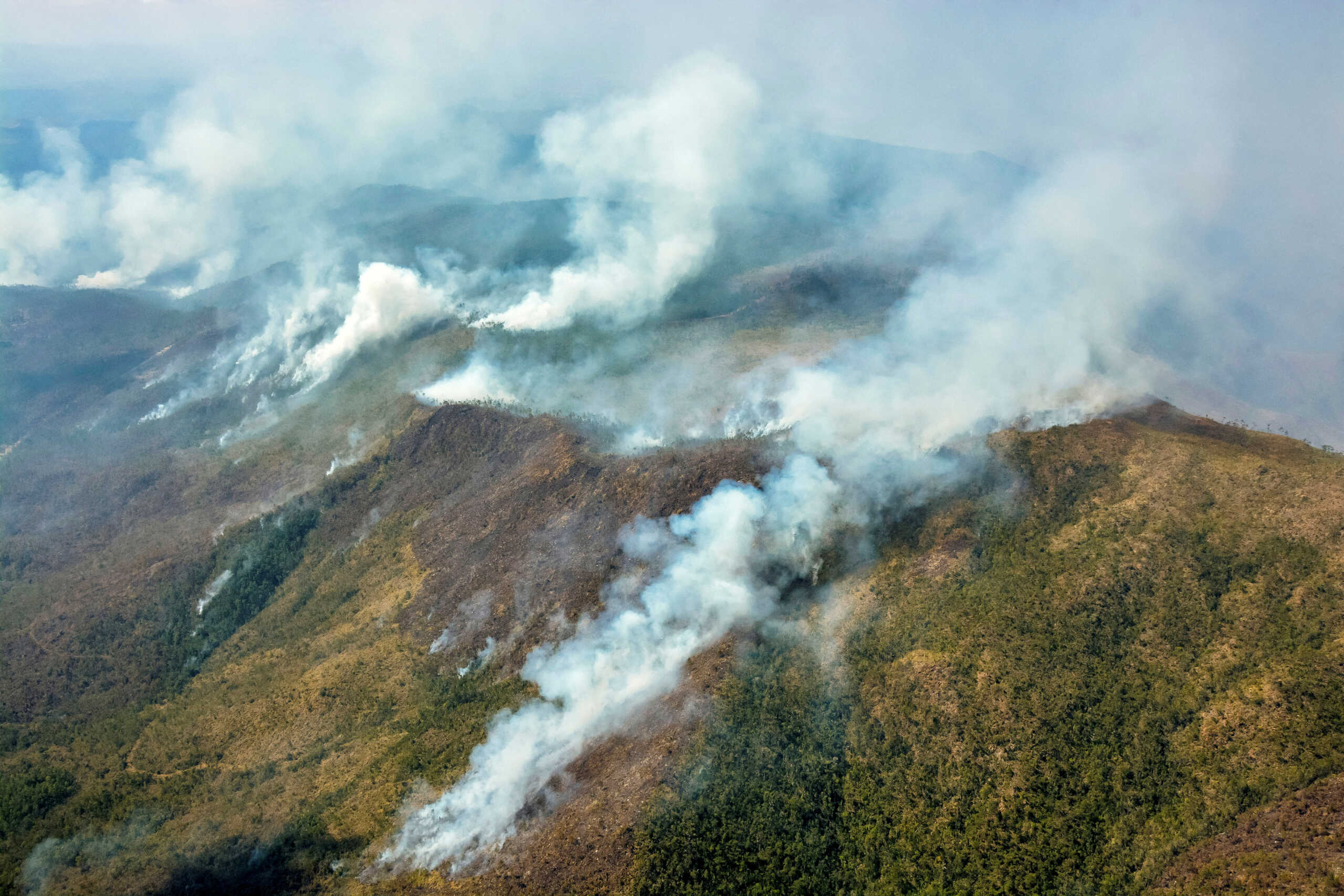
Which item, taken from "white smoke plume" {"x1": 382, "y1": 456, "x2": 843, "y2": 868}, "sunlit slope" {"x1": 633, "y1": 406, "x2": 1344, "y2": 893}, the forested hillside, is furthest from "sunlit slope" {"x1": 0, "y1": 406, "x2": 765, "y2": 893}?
"sunlit slope" {"x1": 633, "y1": 406, "x2": 1344, "y2": 893}

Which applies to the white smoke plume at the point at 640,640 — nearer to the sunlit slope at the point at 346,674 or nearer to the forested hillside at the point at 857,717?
the forested hillside at the point at 857,717

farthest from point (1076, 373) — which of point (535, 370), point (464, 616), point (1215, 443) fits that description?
point (535, 370)

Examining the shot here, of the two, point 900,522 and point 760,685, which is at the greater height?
point 900,522

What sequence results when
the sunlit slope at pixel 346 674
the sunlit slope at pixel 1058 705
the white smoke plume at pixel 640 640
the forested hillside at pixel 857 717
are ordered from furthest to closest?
the sunlit slope at pixel 346 674
the white smoke plume at pixel 640 640
the forested hillside at pixel 857 717
the sunlit slope at pixel 1058 705

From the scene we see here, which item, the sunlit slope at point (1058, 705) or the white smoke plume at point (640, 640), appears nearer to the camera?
the sunlit slope at point (1058, 705)

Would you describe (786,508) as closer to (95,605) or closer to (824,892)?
(824,892)

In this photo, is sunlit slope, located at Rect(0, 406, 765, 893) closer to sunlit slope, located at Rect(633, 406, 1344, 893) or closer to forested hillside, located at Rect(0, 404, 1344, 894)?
forested hillside, located at Rect(0, 404, 1344, 894)

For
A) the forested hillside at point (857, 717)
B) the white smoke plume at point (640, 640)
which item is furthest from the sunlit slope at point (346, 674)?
the white smoke plume at point (640, 640)
